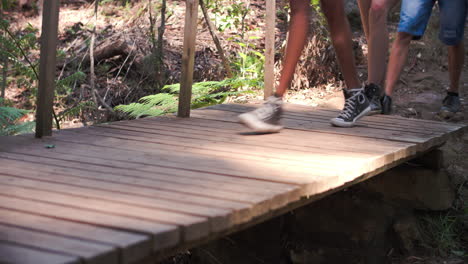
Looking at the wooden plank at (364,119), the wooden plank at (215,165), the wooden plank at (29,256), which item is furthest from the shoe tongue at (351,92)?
the wooden plank at (29,256)

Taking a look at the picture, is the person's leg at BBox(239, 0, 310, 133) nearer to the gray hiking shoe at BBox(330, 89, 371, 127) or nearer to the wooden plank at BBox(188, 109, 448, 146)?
the wooden plank at BBox(188, 109, 448, 146)

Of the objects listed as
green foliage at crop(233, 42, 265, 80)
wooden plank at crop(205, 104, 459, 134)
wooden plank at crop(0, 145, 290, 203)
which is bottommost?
wooden plank at crop(0, 145, 290, 203)

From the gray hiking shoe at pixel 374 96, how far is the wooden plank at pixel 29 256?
333 centimetres

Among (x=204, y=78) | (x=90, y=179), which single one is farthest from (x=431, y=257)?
(x=204, y=78)

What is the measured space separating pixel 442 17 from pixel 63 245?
4.58 meters

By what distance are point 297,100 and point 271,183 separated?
4.57 meters

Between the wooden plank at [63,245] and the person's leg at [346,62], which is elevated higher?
the person's leg at [346,62]

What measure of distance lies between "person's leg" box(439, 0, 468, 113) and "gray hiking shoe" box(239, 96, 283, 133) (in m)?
2.33

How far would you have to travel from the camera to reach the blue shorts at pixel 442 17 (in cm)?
499

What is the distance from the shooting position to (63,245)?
1.63 m

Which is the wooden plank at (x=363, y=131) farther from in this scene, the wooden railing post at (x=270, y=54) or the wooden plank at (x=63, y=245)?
the wooden plank at (x=63, y=245)

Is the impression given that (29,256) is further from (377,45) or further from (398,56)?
(398,56)

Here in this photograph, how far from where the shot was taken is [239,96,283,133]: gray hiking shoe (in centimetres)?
366

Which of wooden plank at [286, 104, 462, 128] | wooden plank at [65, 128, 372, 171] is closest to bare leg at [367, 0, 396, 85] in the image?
wooden plank at [286, 104, 462, 128]
